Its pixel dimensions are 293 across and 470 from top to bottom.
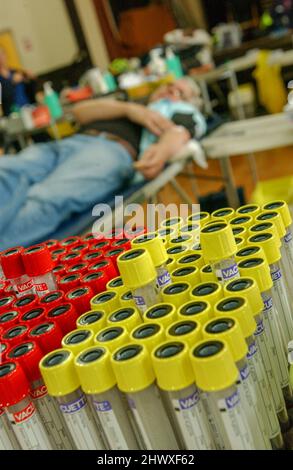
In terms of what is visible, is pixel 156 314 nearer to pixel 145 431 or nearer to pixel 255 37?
pixel 145 431

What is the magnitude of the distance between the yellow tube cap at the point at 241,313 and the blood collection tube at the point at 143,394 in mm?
107

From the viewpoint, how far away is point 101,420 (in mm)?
610

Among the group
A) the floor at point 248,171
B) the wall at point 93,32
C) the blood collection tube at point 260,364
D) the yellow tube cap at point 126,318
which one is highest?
the wall at point 93,32

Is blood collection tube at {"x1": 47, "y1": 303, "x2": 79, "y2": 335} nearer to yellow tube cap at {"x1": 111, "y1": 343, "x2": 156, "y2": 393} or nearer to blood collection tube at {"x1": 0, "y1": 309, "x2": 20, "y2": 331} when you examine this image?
blood collection tube at {"x1": 0, "y1": 309, "x2": 20, "y2": 331}

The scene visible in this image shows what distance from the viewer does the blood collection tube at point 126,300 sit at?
735 millimetres

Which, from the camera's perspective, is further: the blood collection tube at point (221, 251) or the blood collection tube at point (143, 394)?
the blood collection tube at point (221, 251)

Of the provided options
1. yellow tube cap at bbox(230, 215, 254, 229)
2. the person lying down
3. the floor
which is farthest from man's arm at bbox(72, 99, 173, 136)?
yellow tube cap at bbox(230, 215, 254, 229)

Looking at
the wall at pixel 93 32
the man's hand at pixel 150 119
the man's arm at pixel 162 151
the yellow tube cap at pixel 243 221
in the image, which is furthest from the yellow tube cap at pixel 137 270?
the wall at pixel 93 32

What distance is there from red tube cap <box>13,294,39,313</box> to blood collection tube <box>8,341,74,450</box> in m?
0.15

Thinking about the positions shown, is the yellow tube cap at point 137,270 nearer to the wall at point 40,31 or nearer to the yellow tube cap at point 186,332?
the yellow tube cap at point 186,332

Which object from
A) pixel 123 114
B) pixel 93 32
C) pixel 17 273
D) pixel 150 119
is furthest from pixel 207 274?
pixel 93 32

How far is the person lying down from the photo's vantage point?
6.01ft

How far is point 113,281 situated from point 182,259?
11 centimetres

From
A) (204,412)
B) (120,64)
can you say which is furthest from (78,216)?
(120,64)
